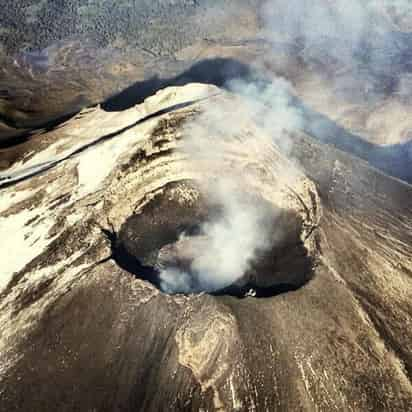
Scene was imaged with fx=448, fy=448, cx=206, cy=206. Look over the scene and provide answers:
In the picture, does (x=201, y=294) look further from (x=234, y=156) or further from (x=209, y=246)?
(x=234, y=156)

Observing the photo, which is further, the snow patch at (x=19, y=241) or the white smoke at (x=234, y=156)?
the white smoke at (x=234, y=156)

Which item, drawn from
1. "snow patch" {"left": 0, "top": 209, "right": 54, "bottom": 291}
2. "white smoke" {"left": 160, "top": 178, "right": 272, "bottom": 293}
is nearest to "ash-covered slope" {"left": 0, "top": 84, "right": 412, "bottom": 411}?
"snow patch" {"left": 0, "top": 209, "right": 54, "bottom": 291}

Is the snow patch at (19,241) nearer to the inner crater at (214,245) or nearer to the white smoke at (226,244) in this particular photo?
the inner crater at (214,245)

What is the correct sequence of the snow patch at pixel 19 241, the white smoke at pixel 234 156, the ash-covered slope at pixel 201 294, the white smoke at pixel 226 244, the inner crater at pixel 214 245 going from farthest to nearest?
1. the white smoke at pixel 234 156
2. the white smoke at pixel 226 244
3. the inner crater at pixel 214 245
4. the snow patch at pixel 19 241
5. the ash-covered slope at pixel 201 294

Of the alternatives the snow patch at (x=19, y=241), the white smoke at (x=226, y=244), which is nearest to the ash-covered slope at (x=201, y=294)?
the snow patch at (x=19, y=241)

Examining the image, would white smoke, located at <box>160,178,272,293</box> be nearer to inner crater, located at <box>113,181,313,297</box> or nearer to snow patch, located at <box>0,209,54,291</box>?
inner crater, located at <box>113,181,313,297</box>
